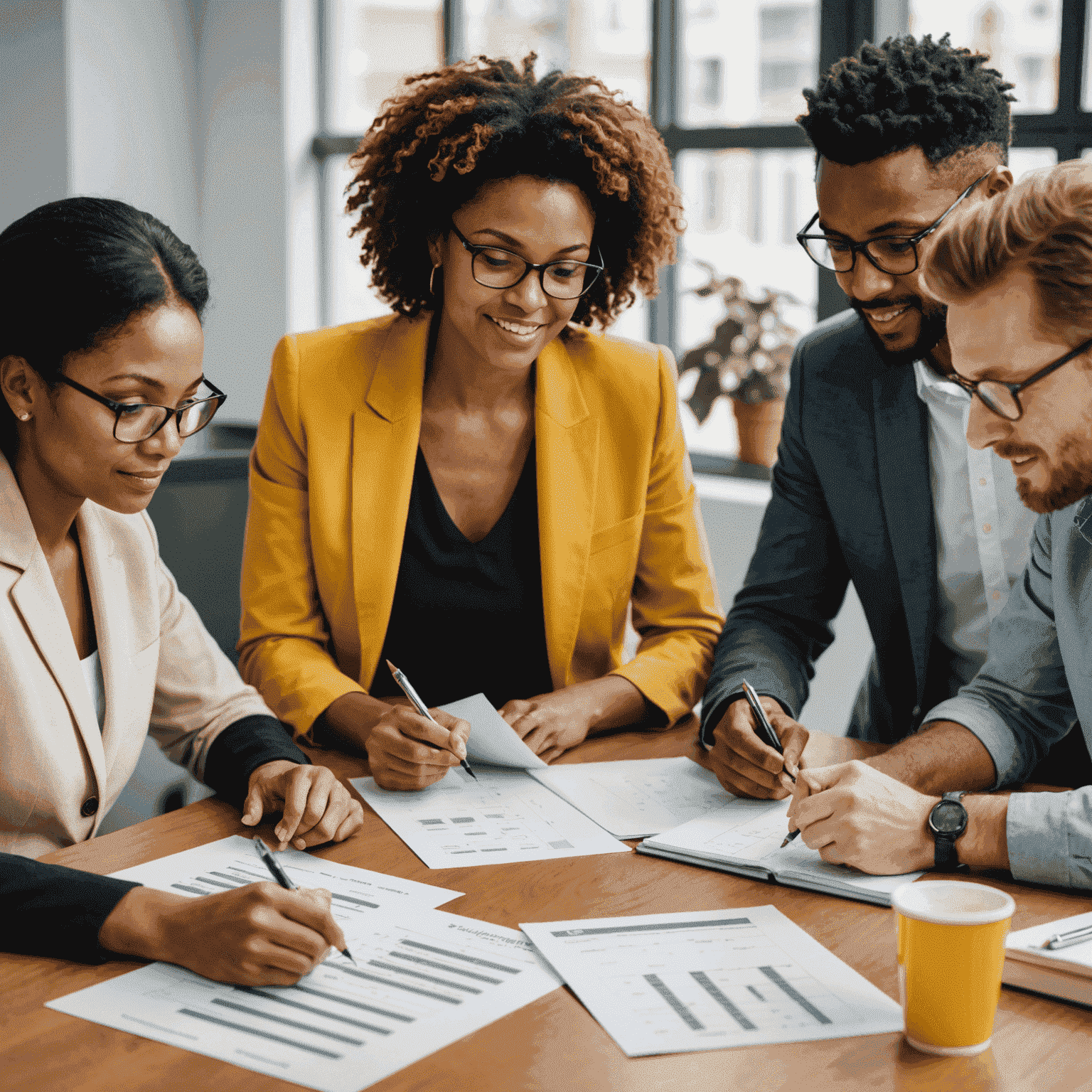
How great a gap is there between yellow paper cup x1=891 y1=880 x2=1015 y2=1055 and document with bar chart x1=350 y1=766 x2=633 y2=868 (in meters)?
0.44

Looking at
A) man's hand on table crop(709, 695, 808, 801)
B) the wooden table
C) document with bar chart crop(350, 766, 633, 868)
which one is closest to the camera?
the wooden table

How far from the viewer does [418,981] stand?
1.02 metres

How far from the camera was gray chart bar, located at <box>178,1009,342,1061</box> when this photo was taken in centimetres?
91

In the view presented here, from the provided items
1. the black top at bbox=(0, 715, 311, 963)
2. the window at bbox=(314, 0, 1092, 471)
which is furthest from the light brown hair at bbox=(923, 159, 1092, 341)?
the window at bbox=(314, 0, 1092, 471)

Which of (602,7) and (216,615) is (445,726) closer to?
(216,615)

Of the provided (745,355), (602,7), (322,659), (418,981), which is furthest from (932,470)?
(602,7)

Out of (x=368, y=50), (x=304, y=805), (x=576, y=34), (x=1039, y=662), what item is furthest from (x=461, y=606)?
(x=368, y=50)

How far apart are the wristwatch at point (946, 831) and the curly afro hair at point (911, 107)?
3.03ft

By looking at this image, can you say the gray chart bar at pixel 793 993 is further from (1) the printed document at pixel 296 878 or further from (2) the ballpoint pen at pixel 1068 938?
(1) the printed document at pixel 296 878

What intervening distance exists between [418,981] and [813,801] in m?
0.46

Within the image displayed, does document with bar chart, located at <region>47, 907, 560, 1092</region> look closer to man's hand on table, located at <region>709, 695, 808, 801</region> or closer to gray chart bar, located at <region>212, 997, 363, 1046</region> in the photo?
gray chart bar, located at <region>212, 997, 363, 1046</region>

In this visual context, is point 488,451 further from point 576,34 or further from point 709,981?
point 576,34

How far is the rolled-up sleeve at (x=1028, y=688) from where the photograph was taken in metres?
1.56

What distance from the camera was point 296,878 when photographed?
123cm
